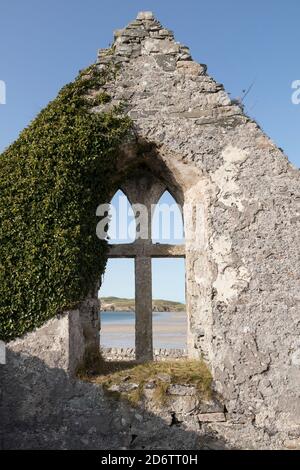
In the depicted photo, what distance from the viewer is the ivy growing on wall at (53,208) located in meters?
4.59

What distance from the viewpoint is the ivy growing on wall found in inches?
181

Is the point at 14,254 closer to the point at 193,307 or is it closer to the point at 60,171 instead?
the point at 60,171

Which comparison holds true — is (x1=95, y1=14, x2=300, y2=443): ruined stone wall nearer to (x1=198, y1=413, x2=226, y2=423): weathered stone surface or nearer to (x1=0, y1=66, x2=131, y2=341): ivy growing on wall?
(x1=198, y1=413, x2=226, y2=423): weathered stone surface

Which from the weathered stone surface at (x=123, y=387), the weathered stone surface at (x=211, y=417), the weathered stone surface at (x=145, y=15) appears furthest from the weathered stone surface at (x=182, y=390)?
the weathered stone surface at (x=145, y=15)

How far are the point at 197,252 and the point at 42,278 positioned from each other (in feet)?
5.92

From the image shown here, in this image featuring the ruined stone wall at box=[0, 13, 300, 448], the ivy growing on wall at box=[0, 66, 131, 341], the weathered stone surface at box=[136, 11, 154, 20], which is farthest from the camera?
the weathered stone surface at box=[136, 11, 154, 20]

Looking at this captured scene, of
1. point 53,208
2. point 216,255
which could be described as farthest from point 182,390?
point 53,208

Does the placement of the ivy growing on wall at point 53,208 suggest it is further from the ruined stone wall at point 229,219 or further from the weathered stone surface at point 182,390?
the weathered stone surface at point 182,390

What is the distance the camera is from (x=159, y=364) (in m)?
4.94

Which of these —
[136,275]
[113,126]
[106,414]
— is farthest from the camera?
[136,275]

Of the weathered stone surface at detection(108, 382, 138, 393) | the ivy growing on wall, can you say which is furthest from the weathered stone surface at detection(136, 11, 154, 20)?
the weathered stone surface at detection(108, 382, 138, 393)

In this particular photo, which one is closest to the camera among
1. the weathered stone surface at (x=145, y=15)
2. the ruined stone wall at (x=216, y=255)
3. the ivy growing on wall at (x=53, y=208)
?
the ruined stone wall at (x=216, y=255)

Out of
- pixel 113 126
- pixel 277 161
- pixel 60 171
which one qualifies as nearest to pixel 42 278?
pixel 60 171

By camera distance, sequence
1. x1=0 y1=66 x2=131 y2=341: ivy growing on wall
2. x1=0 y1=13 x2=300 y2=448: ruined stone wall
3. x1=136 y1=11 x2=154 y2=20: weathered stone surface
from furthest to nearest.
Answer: x1=136 y1=11 x2=154 y2=20: weathered stone surface → x1=0 y1=66 x2=131 y2=341: ivy growing on wall → x1=0 y1=13 x2=300 y2=448: ruined stone wall
